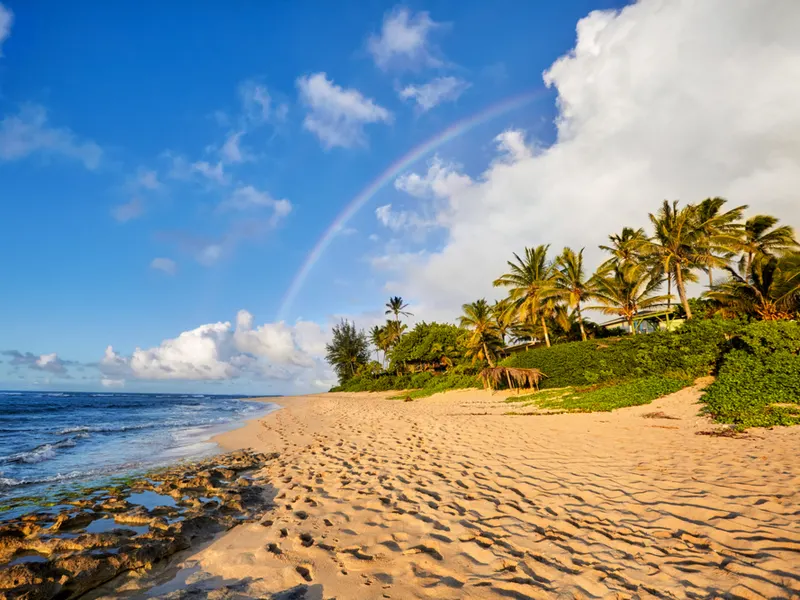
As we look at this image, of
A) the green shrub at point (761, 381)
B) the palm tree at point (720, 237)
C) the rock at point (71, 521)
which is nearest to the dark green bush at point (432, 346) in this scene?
the palm tree at point (720, 237)

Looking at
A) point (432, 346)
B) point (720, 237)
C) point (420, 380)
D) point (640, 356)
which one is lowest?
point (420, 380)

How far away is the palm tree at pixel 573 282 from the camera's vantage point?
1056 inches

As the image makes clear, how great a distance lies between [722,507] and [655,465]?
217cm

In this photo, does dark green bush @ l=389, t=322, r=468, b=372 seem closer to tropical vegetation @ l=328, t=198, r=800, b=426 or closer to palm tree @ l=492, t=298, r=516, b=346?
tropical vegetation @ l=328, t=198, r=800, b=426

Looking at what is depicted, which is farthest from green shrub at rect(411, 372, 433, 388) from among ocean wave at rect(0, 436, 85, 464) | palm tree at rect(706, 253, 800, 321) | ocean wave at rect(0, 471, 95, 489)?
ocean wave at rect(0, 471, 95, 489)

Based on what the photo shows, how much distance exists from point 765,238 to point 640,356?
1425cm

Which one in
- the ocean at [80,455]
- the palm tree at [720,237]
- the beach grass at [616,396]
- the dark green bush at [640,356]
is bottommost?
the ocean at [80,455]

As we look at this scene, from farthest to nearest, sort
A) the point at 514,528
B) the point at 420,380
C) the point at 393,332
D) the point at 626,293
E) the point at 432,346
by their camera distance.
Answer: the point at 393,332 < the point at 432,346 < the point at 420,380 < the point at 626,293 < the point at 514,528

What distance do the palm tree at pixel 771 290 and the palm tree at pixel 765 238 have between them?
3.78 meters

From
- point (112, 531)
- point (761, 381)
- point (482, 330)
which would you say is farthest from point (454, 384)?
point (112, 531)

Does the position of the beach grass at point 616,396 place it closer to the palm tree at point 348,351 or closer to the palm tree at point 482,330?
the palm tree at point 482,330

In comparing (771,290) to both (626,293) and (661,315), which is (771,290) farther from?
(661,315)

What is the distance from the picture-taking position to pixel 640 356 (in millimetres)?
16516

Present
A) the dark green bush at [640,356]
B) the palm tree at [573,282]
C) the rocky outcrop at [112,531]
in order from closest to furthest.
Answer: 1. the rocky outcrop at [112,531]
2. the dark green bush at [640,356]
3. the palm tree at [573,282]
